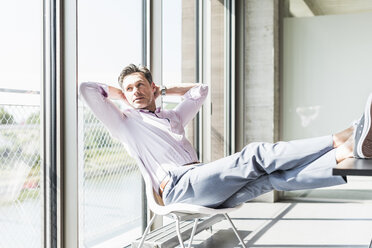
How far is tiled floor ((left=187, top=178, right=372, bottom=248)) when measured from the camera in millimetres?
3752

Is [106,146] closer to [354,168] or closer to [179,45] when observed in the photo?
[179,45]

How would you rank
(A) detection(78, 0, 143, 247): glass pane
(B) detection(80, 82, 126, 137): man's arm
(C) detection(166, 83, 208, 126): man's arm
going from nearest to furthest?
(B) detection(80, 82, 126, 137): man's arm, (A) detection(78, 0, 143, 247): glass pane, (C) detection(166, 83, 208, 126): man's arm

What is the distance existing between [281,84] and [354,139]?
156 inches

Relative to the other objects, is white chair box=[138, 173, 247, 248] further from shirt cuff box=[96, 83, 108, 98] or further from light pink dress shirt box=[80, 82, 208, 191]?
shirt cuff box=[96, 83, 108, 98]

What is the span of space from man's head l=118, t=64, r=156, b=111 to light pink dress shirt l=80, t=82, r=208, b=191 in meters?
0.07

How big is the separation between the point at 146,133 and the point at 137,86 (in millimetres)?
295

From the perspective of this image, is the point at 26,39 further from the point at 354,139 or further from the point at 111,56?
the point at 354,139

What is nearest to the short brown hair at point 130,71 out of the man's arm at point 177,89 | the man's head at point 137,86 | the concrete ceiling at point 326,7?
the man's head at point 137,86

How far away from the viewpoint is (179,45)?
14.5ft

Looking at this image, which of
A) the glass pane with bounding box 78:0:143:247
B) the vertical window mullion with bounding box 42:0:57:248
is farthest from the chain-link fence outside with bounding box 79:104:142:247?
the vertical window mullion with bounding box 42:0:57:248

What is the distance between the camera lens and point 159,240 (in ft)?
10.4

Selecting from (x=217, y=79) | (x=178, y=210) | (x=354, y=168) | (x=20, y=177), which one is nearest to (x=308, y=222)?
(x=217, y=79)

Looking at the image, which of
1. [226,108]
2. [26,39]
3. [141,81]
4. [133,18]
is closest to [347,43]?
[226,108]

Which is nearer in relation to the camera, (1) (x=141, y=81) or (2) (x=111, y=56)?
(1) (x=141, y=81)
